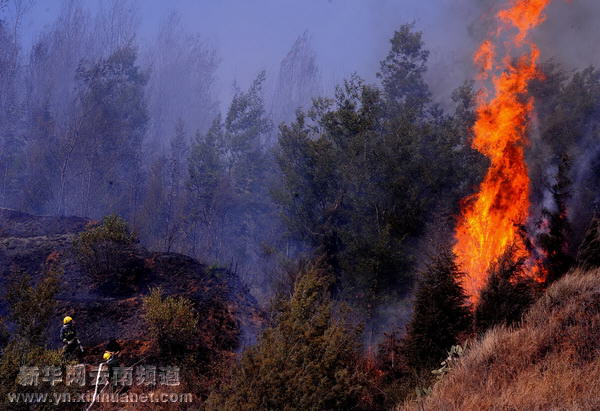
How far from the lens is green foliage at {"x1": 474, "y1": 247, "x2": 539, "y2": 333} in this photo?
945 centimetres

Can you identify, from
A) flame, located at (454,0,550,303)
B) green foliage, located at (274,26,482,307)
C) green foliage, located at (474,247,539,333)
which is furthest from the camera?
green foliage, located at (274,26,482,307)

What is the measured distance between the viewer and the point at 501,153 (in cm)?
1427

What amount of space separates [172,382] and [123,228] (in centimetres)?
756

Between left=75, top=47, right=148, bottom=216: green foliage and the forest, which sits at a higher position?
left=75, top=47, right=148, bottom=216: green foliage

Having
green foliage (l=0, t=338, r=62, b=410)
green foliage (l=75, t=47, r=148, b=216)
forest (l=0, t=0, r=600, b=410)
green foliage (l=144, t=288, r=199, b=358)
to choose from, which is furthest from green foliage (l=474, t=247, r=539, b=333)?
green foliage (l=75, t=47, r=148, b=216)

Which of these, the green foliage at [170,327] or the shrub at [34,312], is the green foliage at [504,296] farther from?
the shrub at [34,312]

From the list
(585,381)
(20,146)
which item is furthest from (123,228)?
(20,146)

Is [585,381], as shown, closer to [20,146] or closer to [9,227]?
[9,227]

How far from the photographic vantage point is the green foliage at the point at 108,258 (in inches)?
585

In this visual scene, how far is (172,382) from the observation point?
10.5 metres

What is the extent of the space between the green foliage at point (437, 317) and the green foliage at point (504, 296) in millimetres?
412

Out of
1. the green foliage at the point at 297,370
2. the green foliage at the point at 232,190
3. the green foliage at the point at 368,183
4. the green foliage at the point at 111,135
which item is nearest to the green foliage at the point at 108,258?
the green foliage at the point at 368,183

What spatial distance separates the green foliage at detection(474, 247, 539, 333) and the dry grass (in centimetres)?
51

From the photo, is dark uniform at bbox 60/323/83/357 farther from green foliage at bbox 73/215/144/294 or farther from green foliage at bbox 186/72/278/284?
green foliage at bbox 186/72/278/284
